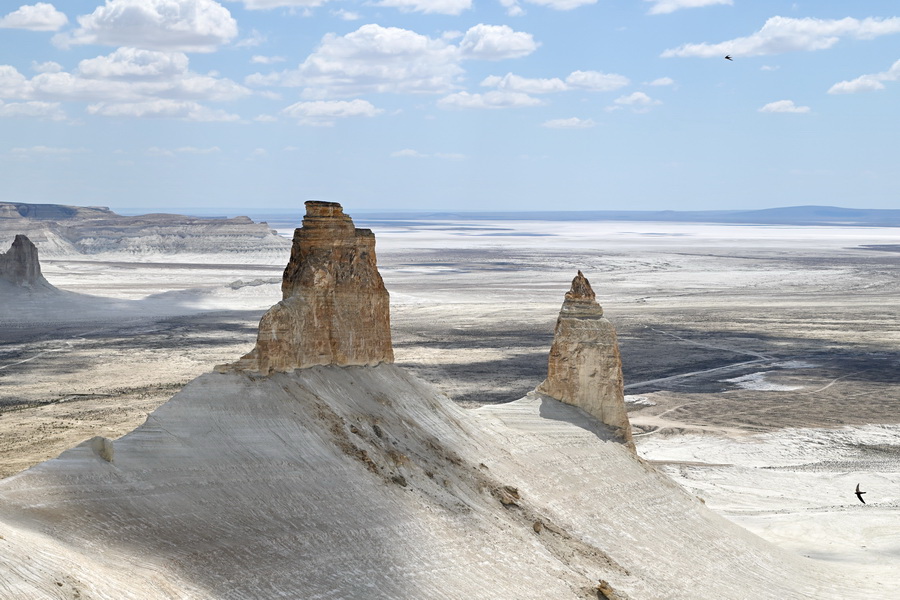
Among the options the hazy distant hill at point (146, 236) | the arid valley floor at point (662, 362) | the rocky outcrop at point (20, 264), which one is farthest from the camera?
the hazy distant hill at point (146, 236)

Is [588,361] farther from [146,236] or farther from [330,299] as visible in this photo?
[146,236]

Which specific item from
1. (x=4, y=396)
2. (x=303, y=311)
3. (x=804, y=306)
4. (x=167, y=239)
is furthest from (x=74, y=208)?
(x=303, y=311)

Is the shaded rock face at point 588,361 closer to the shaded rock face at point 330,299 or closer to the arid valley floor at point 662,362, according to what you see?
the shaded rock face at point 330,299

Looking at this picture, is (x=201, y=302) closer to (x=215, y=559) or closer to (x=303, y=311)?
(x=303, y=311)

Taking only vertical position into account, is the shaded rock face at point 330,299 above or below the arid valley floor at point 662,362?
above

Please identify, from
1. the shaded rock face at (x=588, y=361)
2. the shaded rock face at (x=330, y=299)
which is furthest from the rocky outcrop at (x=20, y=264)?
the shaded rock face at (x=330, y=299)

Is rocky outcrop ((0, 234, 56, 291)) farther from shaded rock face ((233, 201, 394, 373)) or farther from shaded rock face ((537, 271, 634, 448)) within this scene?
shaded rock face ((233, 201, 394, 373))
